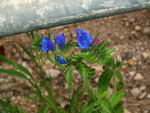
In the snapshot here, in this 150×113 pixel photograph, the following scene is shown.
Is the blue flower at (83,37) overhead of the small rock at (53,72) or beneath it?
overhead

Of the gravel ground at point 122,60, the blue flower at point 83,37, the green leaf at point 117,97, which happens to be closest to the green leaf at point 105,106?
the green leaf at point 117,97

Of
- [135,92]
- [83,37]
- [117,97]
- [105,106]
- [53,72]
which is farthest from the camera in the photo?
[53,72]

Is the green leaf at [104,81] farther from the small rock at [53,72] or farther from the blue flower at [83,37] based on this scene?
the small rock at [53,72]

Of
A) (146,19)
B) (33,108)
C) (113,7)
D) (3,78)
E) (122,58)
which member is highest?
(113,7)

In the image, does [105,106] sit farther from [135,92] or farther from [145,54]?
[145,54]

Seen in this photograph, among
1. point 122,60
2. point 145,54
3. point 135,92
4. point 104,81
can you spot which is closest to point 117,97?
point 104,81

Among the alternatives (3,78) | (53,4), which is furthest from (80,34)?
(3,78)

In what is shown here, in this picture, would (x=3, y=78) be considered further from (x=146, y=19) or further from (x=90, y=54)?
(x=146, y=19)

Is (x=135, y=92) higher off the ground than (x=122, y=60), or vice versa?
(x=122, y=60)
